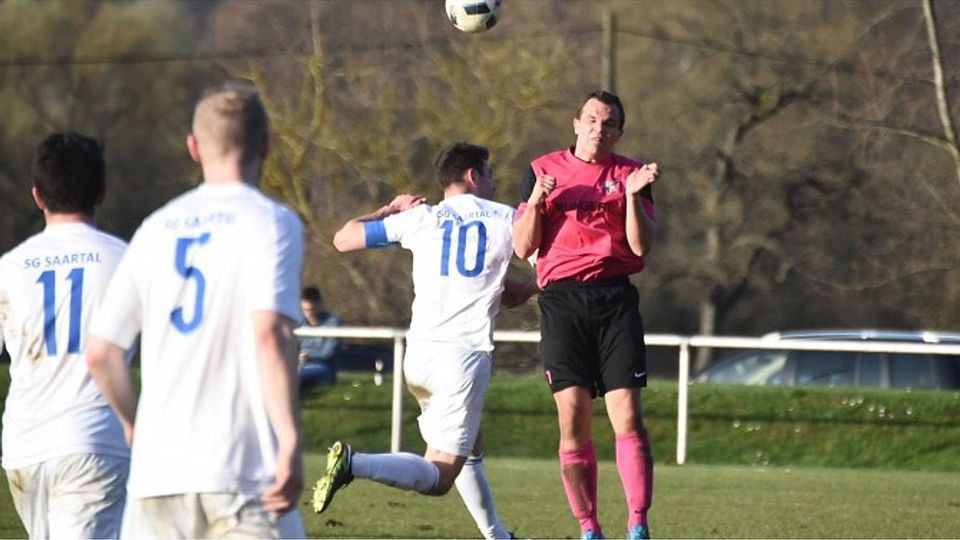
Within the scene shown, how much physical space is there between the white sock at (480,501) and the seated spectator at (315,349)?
8029 millimetres

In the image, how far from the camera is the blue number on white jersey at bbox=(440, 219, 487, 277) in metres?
8.98

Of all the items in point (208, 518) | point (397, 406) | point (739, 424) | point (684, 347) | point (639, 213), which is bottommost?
point (739, 424)

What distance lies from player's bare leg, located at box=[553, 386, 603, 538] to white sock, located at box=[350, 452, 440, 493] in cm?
66

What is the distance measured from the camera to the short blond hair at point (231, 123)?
4883 millimetres

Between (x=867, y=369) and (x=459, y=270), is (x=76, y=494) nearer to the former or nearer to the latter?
(x=459, y=270)

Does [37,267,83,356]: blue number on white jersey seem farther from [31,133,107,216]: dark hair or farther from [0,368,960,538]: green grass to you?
[0,368,960,538]: green grass

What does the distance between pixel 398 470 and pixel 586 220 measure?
57.2 inches

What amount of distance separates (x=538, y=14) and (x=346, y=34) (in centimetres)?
448

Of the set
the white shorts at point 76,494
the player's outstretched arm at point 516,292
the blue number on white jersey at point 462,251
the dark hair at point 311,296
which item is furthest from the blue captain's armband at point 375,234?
the dark hair at point 311,296

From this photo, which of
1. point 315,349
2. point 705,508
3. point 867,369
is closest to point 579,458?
point 705,508

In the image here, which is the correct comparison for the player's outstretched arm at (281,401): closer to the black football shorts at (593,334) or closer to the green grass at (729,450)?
the black football shorts at (593,334)

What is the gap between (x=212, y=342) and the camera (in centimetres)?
488

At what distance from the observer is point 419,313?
9.10m

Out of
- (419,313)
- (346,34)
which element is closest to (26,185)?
(346,34)
